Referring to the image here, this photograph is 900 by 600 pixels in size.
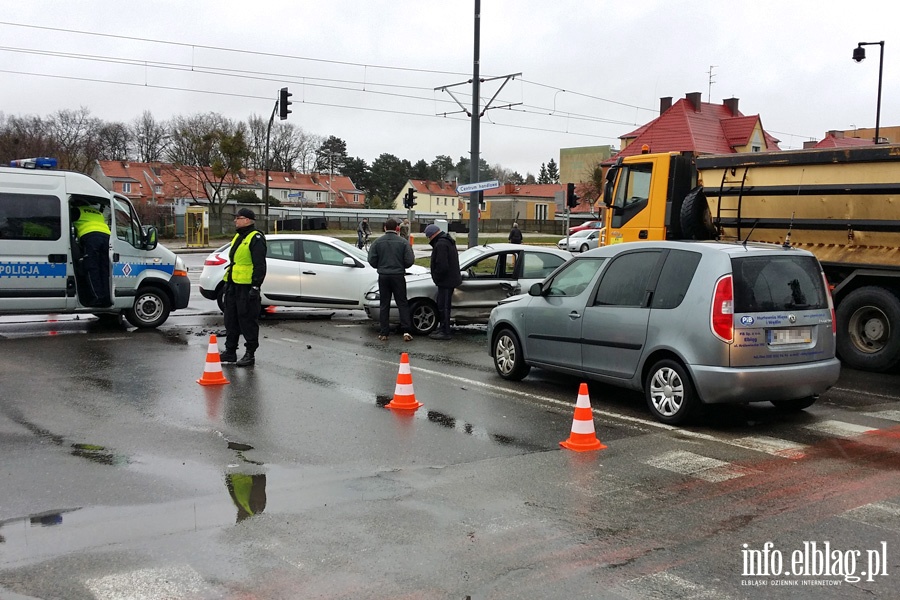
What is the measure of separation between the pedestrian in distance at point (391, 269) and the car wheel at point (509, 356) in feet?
10.6

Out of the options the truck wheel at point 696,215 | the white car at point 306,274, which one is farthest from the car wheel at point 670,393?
the white car at point 306,274

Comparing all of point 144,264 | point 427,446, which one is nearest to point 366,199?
point 144,264

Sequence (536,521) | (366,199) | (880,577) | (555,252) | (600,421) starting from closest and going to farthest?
(880,577)
(536,521)
(600,421)
(555,252)
(366,199)

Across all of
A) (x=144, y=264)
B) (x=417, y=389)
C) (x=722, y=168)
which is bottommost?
(x=417, y=389)

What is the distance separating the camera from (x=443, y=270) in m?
13.0

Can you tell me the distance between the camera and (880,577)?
4148 mm

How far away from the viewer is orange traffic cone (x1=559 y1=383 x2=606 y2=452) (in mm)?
6668

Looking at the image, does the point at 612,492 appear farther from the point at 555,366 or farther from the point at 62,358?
the point at 62,358

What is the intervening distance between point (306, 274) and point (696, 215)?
7029 mm

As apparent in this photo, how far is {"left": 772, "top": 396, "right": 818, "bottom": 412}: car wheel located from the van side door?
10221 millimetres

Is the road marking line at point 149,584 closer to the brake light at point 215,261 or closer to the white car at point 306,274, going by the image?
the white car at point 306,274

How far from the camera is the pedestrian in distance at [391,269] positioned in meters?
12.6

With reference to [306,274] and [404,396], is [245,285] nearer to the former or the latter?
[404,396]

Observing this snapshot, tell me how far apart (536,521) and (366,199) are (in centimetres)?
11459
